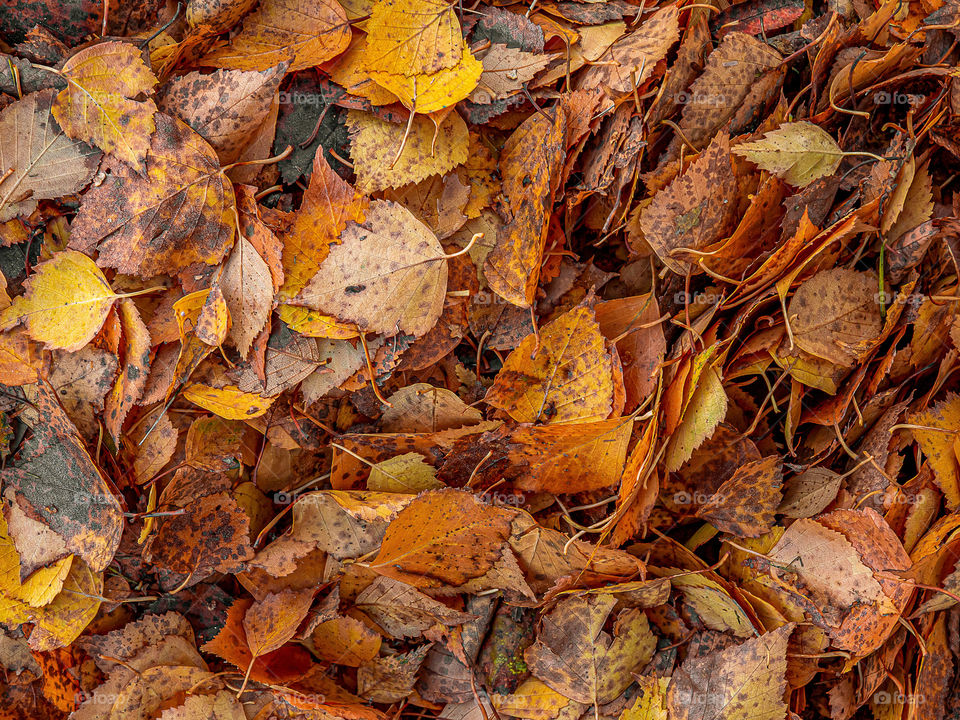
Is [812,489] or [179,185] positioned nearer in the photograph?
[179,185]

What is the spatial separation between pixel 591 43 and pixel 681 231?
13.2 inches

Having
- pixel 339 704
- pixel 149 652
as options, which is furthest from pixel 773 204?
pixel 149 652

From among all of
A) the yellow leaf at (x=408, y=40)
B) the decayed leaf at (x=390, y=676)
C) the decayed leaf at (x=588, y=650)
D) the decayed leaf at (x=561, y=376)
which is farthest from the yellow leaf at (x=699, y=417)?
the yellow leaf at (x=408, y=40)

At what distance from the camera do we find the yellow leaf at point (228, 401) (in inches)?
43.0

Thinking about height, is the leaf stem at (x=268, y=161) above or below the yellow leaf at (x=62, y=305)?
above

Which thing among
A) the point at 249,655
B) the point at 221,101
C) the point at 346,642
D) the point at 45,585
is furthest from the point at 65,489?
the point at 221,101

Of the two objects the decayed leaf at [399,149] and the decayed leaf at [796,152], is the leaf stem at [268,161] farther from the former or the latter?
the decayed leaf at [796,152]

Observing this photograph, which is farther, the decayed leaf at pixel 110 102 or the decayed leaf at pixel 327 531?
the decayed leaf at pixel 327 531

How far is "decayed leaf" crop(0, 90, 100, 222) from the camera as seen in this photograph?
1.05m

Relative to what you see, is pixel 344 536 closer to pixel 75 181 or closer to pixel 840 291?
pixel 75 181

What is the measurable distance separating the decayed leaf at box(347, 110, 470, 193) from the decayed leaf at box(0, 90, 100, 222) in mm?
390

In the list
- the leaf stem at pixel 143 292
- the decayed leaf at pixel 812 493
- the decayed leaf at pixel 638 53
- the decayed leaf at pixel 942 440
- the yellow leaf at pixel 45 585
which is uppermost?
the decayed leaf at pixel 638 53

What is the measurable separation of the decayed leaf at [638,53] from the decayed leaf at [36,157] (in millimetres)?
778

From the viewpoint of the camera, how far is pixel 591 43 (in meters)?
1.15
